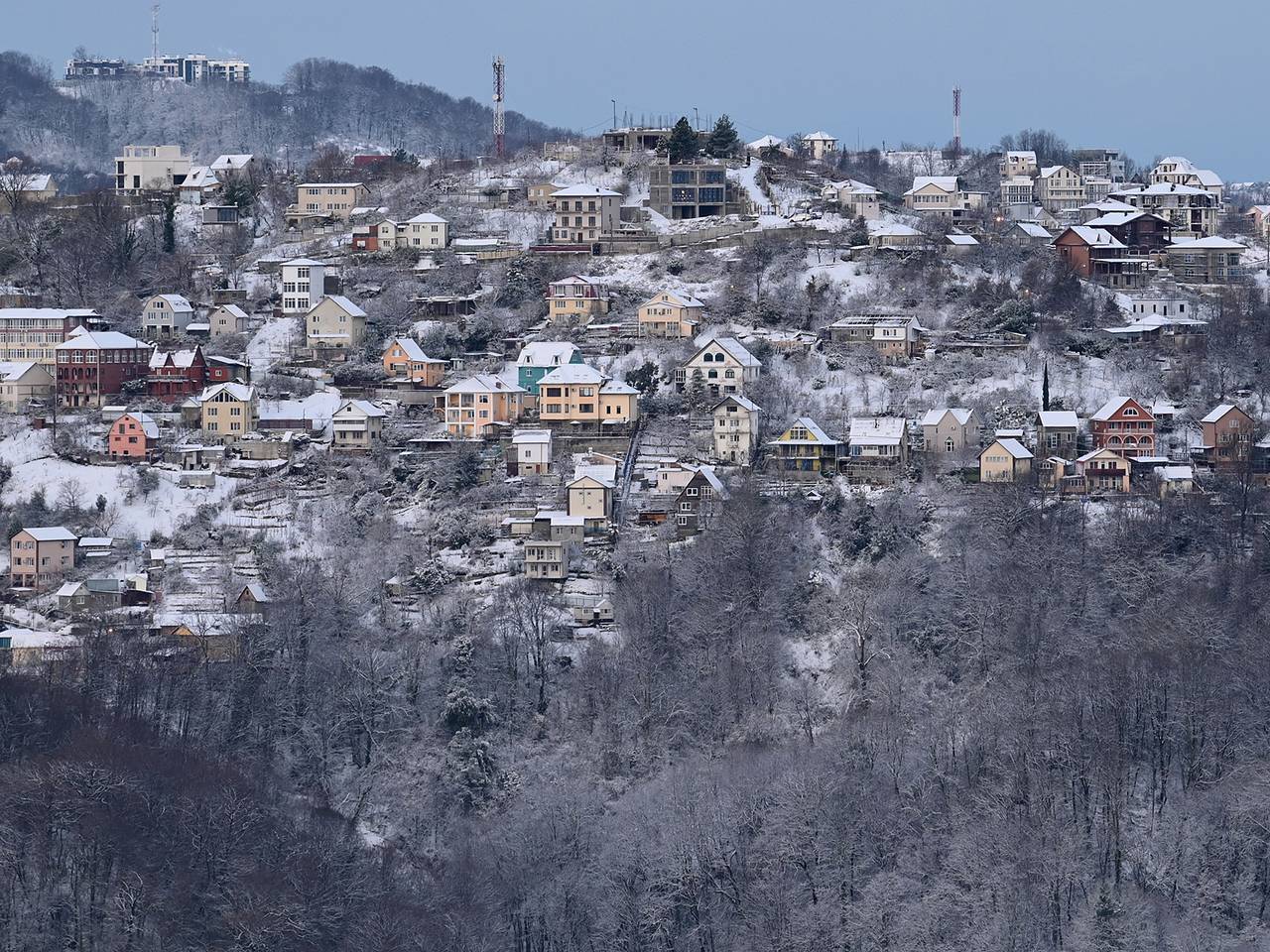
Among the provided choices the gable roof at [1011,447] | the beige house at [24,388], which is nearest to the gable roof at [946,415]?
the gable roof at [1011,447]

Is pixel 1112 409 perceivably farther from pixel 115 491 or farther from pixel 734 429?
pixel 115 491

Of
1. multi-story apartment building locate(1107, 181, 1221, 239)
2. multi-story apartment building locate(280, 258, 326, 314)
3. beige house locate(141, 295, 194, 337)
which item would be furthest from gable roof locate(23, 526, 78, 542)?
multi-story apartment building locate(1107, 181, 1221, 239)

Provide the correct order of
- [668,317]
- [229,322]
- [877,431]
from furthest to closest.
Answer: [229,322] → [668,317] → [877,431]

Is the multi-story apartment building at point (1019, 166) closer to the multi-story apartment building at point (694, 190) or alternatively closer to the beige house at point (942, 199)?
the beige house at point (942, 199)

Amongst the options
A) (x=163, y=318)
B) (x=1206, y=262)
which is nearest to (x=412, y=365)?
(x=163, y=318)

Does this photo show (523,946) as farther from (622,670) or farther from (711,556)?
(711,556)

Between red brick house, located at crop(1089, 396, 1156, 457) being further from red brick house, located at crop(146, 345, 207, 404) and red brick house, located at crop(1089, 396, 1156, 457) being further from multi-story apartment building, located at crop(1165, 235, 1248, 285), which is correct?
red brick house, located at crop(146, 345, 207, 404)

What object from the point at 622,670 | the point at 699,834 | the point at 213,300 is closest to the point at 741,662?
the point at 622,670
